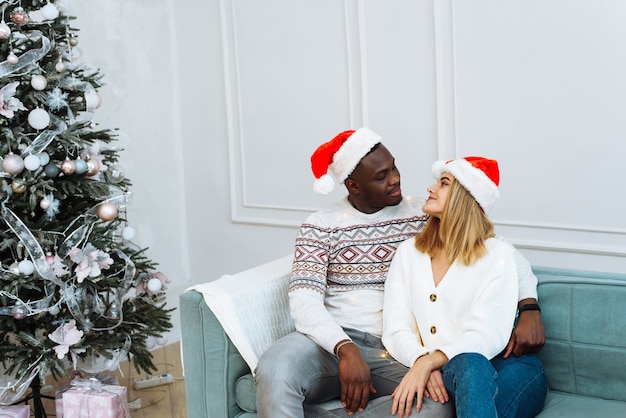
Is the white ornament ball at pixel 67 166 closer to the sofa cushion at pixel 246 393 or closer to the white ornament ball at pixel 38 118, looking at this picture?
the white ornament ball at pixel 38 118

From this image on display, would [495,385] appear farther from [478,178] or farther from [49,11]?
[49,11]

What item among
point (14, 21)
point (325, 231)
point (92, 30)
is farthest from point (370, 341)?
point (92, 30)

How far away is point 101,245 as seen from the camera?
100 inches

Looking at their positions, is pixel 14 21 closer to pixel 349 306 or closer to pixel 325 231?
pixel 325 231

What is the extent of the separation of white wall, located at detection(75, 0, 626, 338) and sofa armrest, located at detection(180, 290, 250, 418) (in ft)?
4.19

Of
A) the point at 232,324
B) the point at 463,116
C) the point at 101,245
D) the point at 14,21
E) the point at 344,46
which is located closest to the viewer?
the point at 232,324

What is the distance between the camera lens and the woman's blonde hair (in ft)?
6.42

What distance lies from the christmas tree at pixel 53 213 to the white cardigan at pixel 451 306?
1.06 metres

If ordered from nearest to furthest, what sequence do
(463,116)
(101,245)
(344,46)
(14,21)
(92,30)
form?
1. (14,21)
2. (101,245)
3. (463,116)
4. (344,46)
5. (92,30)

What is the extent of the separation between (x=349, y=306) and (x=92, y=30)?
2.04 meters

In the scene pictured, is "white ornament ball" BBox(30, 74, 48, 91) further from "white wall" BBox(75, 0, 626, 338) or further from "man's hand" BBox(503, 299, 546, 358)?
"man's hand" BBox(503, 299, 546, 358)

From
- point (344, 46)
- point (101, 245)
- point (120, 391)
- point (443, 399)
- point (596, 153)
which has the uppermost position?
point (344, 46)

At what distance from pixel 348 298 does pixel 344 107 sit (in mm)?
1322

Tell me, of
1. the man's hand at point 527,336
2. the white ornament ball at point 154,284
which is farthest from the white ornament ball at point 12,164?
the man's hand at point 527,336
